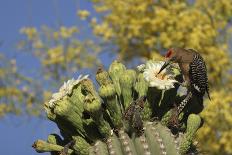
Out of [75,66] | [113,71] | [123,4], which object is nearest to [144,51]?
[123,4]

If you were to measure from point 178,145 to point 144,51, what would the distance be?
9363 millimetres

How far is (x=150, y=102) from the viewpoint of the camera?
15.5ft

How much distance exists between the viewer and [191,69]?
5.07 metres

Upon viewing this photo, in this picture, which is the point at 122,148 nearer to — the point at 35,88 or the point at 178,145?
the point at 178,145

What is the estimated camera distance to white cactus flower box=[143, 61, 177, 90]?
4754mm

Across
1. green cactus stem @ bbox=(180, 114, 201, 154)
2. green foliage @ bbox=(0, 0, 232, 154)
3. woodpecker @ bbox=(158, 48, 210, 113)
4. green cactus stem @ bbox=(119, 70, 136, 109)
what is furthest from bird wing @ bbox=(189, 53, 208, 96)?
green foliage @ bbox=(0, 0, 232, 154)

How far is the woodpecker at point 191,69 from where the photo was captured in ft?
16.4

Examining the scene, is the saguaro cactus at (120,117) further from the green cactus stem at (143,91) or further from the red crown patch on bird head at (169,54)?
the red crown patch on bird head at (169,54)

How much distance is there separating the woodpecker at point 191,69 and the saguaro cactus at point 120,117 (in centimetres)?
16

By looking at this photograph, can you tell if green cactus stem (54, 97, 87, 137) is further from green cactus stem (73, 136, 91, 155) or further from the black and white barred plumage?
the black and white barred plumage

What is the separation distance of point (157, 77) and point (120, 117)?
400mm

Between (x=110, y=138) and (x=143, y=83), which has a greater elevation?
(x=143, y=83)

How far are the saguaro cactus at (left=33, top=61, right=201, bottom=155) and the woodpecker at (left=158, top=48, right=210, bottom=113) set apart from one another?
0.16 m

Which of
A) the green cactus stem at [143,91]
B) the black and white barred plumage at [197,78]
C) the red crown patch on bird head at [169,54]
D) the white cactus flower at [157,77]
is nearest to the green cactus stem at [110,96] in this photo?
the green cactus stem at [143,91]
